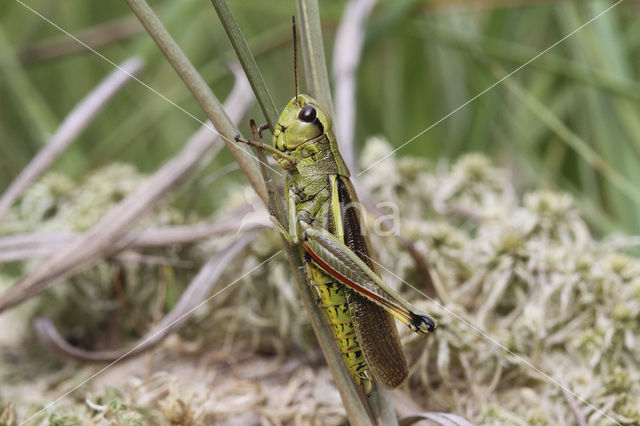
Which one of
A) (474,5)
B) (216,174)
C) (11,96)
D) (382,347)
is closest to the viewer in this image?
(382,347)

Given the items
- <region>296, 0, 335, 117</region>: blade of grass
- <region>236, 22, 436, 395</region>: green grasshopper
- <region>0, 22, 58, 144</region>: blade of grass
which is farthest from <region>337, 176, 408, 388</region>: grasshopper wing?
<region>0, 22, 58, 144</region>: blade of grass

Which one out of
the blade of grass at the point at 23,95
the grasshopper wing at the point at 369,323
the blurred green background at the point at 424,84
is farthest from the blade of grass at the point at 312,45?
the blade of grass at the point at 23,95

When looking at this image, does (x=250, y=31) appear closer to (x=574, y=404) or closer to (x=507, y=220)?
(x=507, y=220)

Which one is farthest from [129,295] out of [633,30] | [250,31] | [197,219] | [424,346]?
[633,30]

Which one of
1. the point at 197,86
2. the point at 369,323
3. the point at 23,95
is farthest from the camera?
the point at 23,95

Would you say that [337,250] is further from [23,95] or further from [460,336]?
[23,95]

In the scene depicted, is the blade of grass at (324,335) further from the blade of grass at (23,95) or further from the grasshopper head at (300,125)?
the blade of grass at (23,95)

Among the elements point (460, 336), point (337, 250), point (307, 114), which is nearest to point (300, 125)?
point (307, 114)
